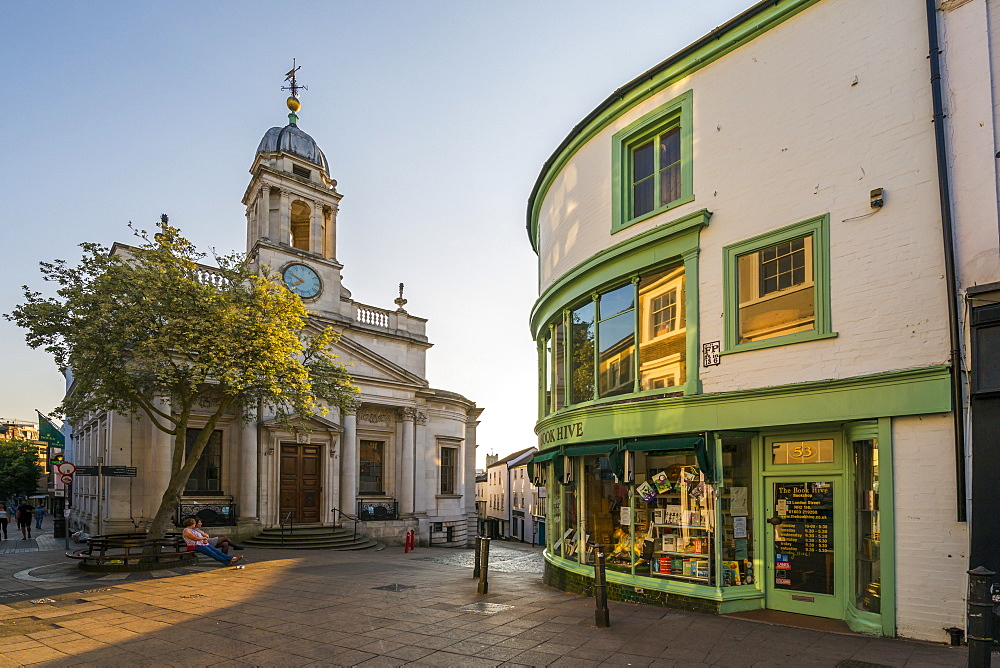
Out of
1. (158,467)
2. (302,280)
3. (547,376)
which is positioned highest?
(302,280)

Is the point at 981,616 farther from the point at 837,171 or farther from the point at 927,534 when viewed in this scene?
the point at 837,171

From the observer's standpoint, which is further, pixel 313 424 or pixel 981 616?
pixel 313 424

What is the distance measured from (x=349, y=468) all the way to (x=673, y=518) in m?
20.4

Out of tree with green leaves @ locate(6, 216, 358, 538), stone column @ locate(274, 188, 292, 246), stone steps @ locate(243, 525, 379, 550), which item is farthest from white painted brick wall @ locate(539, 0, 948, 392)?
stone column @ locate(274, 188, 292, 246)

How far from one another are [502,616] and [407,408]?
857 inches

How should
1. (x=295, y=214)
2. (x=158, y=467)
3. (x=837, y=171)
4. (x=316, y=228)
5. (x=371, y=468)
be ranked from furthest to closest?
(x=295, y=214) → (x=316, y=228) → (x=371, y=468) → (x=158, y=467) → (x=837, y=171)

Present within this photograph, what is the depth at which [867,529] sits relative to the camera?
29.1ft

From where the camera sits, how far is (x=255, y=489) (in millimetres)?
25781

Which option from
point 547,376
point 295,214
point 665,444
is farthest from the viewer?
point 295,214

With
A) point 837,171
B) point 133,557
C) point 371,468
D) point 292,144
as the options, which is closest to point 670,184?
point 837,171

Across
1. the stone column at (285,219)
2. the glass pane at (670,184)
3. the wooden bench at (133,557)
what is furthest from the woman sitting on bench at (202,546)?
the stone column at (285,219)

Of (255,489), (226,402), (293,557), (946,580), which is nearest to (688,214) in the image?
(946,580)

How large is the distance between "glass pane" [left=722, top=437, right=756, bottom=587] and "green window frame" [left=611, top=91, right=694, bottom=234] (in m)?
4.08

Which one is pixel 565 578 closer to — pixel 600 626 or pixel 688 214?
pixel 600 626
